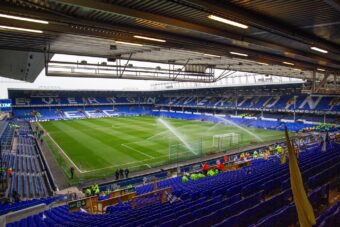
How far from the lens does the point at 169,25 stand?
5766 mm

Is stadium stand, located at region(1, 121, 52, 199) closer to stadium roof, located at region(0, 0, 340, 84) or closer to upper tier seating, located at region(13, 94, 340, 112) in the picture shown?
stadium roof, located at region(0, 0, 340, 84)

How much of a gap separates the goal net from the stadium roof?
47.8 ft

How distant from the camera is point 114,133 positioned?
1305 inches

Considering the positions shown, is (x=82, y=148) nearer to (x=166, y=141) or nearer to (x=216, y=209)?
(x=166, y=141)

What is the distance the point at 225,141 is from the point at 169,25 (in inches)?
811

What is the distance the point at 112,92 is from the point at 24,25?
56.8 meters

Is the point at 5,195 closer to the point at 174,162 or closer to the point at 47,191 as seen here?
the point at 47,191

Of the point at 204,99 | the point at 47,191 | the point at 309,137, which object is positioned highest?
the point at 204,99

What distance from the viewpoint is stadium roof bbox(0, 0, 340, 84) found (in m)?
4.77

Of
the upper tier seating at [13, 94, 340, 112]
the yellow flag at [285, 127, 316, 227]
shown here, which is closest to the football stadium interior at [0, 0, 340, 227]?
the yellow flag at [285, 127, 316, 227]

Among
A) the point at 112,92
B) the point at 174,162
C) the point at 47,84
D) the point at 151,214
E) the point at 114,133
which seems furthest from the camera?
the point at 112,92

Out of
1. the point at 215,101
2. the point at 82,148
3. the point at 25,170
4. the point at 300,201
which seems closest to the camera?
the point at 300,201

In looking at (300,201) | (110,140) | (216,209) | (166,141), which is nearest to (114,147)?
(110,140)

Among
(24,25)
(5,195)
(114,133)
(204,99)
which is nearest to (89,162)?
(5,195)
